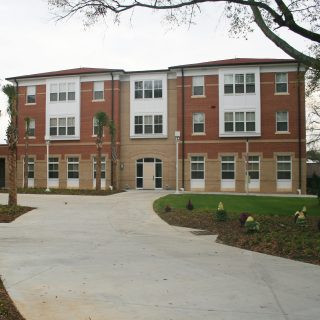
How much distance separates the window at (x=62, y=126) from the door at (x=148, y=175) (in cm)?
711

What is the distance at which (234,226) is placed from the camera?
1467cm

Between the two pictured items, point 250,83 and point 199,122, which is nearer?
point 250,83

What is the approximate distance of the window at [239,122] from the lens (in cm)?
3631

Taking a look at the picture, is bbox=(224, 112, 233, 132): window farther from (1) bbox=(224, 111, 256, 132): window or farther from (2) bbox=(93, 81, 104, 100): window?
(2) bbox=(93, 81, 104, 100): window

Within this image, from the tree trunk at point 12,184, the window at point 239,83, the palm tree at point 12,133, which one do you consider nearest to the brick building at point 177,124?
the window at point 239,83

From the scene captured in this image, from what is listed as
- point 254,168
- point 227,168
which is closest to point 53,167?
point 227,168

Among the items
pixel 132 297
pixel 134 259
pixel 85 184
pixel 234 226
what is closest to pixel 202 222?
pixel 234 226

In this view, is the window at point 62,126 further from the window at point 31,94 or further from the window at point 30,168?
the window at point 30,168

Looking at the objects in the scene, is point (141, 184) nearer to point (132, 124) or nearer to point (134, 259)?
point (132, 124)

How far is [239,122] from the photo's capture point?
3644 centimetres

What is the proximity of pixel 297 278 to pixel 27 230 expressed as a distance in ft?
29.8

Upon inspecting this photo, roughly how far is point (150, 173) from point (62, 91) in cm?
1059

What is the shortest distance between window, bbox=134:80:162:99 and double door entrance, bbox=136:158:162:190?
5293mm

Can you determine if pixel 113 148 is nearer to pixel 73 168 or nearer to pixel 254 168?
pixel 73 168
